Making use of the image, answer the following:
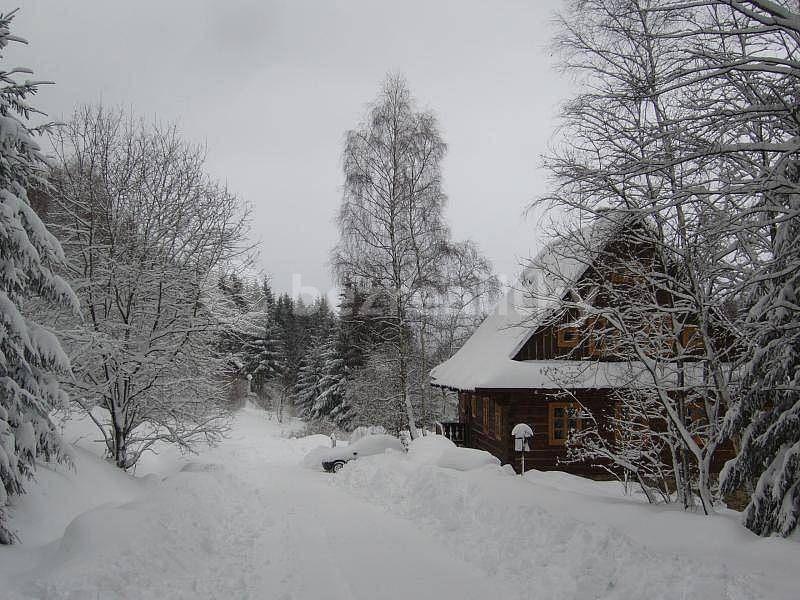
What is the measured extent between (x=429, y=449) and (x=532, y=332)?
20.3 ft

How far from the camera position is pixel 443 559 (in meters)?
7.96

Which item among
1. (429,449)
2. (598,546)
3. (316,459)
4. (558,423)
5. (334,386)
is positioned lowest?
(316,459)

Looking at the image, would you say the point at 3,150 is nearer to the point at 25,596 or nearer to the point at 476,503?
the point at 25,596

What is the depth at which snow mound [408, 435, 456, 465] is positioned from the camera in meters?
15.4

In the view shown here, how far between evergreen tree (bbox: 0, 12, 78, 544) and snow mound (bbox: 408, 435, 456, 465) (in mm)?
9664

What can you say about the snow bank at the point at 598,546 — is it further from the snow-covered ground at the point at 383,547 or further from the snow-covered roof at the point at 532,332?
the snow-covered roof at the point at 532,332

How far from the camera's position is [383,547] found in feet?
28.6

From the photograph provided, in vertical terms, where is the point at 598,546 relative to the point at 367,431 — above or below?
above

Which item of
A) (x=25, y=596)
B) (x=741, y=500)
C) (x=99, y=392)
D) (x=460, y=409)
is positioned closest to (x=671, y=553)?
(x=25, y=596)

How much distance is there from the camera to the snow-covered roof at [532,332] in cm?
917

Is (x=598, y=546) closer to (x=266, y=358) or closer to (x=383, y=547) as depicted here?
(x=383, y=547)

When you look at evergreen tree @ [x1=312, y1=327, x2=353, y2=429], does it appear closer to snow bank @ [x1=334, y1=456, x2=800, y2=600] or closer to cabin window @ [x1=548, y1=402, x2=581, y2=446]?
cabin window @ [x1=548, y1=402, x2=581, y2=446]

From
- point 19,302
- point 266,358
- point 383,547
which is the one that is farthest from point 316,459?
point 266,358

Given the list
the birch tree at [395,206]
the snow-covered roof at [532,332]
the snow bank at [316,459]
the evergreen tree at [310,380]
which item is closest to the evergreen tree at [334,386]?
the evergreen tree at [310,380]
